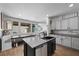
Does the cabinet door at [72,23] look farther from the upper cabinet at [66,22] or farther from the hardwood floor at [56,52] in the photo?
the hardwood floor at [56,52]

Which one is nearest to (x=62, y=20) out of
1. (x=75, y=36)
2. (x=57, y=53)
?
(x=75, y=36)

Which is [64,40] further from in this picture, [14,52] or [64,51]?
[14,52]

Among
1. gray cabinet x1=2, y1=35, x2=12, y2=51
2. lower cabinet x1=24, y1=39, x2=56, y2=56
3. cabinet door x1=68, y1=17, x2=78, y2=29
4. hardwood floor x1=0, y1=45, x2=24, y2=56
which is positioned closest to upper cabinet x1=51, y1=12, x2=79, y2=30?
cabinet door x1=68, y1=17, x2=78, y2=29

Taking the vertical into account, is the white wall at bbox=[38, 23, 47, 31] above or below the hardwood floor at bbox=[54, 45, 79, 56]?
above

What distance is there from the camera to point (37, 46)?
46.8 inches

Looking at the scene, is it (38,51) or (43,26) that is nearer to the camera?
(38,51)

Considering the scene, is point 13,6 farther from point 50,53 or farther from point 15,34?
point 50,53

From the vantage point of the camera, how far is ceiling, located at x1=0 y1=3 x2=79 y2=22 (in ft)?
3.76

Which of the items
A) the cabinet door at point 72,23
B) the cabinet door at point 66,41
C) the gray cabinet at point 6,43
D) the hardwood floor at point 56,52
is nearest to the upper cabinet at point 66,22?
the cabinet door at point 72,23

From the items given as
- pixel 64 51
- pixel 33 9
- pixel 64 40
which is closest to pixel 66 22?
pixel 64 40

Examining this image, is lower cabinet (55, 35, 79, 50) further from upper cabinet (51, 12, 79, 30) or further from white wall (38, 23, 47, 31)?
white wall (38, 23, 47, 31)

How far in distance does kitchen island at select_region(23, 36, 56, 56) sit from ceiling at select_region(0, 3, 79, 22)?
47 cm

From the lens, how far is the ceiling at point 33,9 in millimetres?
1147

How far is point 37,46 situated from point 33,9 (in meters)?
0.73
